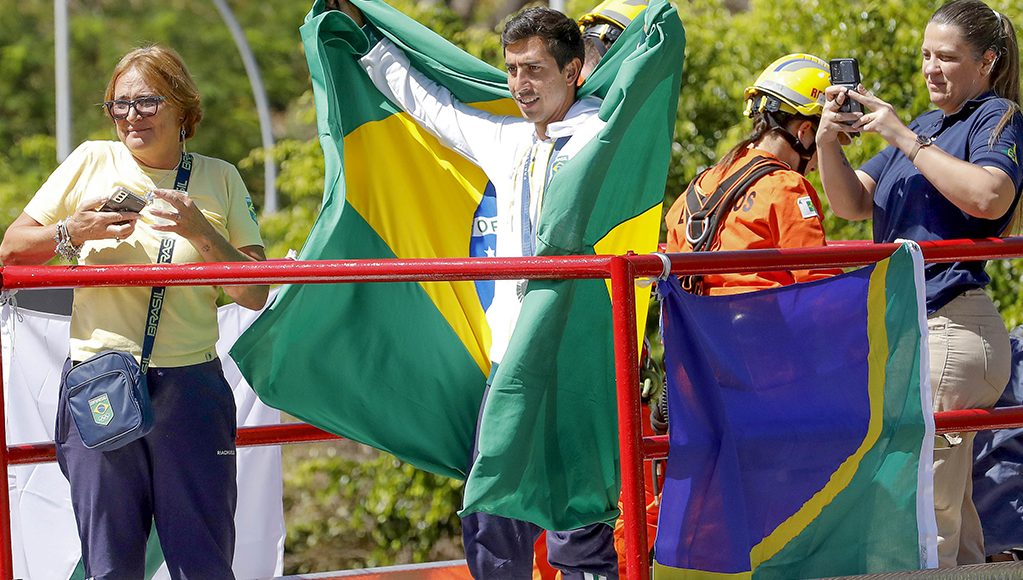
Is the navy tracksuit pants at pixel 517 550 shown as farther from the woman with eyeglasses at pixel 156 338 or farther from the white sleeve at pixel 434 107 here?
the white sleeve at pixel 434 107

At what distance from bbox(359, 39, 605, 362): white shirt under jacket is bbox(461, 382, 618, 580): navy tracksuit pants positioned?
376 mm

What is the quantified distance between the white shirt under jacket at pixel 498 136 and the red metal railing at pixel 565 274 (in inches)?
22.1

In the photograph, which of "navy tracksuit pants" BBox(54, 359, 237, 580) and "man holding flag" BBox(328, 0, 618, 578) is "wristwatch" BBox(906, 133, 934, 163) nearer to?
"man holding flag" BBox(328, 0, 618, 578)

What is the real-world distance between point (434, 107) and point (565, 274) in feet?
3.95

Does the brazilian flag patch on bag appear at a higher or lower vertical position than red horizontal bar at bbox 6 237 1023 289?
lower

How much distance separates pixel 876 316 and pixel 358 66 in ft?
6.25

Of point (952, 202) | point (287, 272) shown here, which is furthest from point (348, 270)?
point (952, 202)

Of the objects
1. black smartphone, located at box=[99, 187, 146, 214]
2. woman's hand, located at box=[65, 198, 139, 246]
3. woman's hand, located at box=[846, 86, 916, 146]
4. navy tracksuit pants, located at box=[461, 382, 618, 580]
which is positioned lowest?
navy tracksuit pants, located at box=[461, 382, 618, 580]

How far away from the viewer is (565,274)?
12.4ft

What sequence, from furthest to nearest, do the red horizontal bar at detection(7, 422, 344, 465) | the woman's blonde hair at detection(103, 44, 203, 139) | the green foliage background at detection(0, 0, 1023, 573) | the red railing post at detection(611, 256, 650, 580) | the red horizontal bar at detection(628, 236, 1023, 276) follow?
the green foliage background at detection(0, 0, 1023, 573) → the red horizontal bar at detection(7, 422, 344, 465) → the woman's blonde hair at detection(103, 44, 203, 139) → the red horizontal bar at detection(628, 236, 1023, 276) → the red railing post at detection(611, 256, 650, 580)

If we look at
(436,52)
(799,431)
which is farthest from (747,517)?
(436,52)

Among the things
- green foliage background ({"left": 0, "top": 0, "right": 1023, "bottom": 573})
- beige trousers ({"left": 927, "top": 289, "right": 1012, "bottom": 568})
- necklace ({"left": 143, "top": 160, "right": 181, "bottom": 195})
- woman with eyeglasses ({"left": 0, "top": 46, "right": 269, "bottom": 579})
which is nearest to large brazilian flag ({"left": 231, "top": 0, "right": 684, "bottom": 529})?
woman with eyeglasses ({"left": 0, "top": 46, "right": 269, "bottom": 579})

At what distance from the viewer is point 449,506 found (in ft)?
27.1

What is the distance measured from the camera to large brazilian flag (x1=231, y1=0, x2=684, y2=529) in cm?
A: 409
